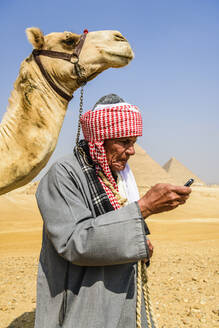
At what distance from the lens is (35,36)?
10.9ft

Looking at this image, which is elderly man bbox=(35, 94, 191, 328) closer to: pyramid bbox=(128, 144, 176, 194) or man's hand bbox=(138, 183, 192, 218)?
man's hand bbox=(138, 183, 192, 218)

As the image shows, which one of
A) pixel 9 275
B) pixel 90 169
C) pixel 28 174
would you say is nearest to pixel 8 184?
pixel 28 174

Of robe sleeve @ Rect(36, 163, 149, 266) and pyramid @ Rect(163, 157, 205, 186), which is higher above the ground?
robe sleeve @ Rect(36, 163, 149, 266)

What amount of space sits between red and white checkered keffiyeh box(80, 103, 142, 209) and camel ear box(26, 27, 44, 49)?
1.55m

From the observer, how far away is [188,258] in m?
7.00

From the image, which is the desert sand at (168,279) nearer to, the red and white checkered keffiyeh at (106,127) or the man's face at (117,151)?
the man's face at (117,151)

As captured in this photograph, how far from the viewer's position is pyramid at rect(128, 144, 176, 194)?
2220 inches

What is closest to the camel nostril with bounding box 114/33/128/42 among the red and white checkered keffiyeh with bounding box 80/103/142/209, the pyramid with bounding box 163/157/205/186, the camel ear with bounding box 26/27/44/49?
the camel ear with bounding box 26/27/44/49

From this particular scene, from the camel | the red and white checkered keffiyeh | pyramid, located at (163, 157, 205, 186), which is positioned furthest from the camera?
pyramid, located at (163, 157, 205, 186)

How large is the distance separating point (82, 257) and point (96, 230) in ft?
0.45

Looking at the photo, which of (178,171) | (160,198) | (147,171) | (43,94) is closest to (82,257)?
(160,198)

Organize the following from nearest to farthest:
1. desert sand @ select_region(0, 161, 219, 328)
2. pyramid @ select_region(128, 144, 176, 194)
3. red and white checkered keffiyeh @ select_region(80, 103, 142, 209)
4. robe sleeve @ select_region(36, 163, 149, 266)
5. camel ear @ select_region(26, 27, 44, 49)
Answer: robe sleeve @ select_region(36, 163, 149, 266) → red and white checkered keffiyeh @ select_region(80, 103, 142, 209) → camel ear @ select_region(26, 27, 44, 49) → desert sand @ select_region(0, 161, 219, 328) → pyramid @ select_region(128, 144, 176, 194)

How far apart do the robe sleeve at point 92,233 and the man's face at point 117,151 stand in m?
0.40

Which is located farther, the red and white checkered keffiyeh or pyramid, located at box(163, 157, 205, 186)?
pyramid, located at box(163, 157, 205, 186)
